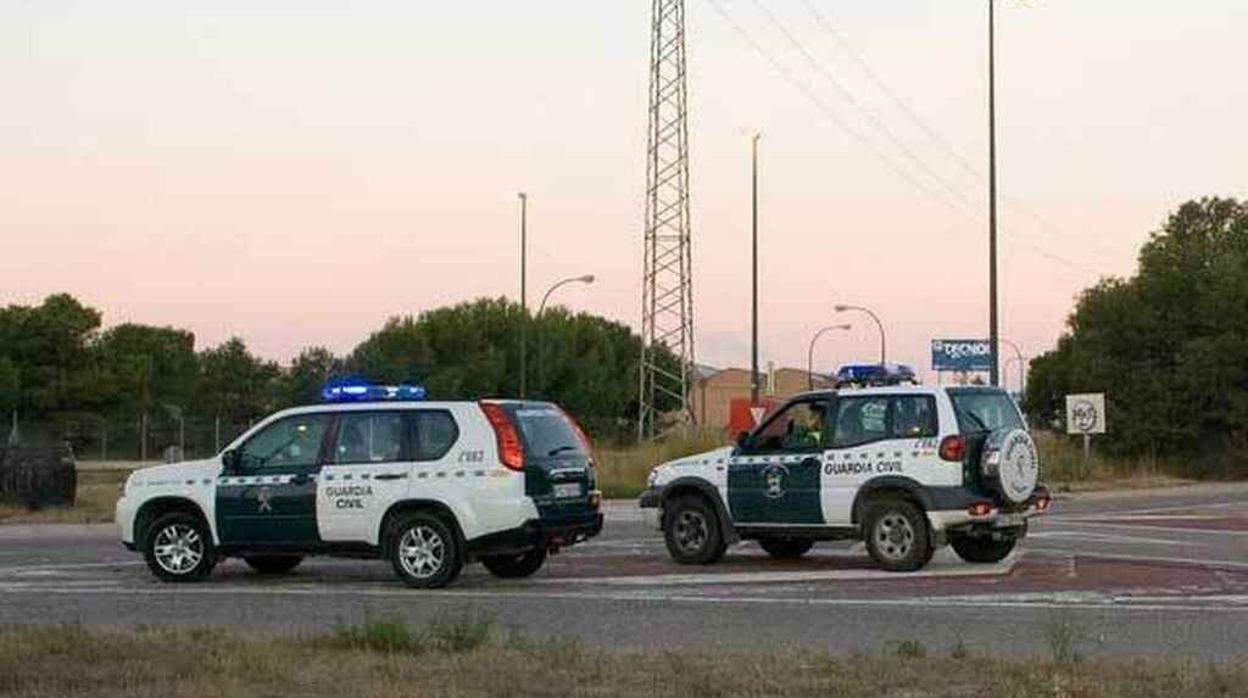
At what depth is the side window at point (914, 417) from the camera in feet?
54.4

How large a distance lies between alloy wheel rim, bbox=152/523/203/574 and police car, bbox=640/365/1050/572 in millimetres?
4841

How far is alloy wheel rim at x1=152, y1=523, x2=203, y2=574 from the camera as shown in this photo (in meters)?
16.1

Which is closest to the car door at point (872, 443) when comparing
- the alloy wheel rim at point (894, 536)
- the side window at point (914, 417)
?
the side window at point (914, 417)

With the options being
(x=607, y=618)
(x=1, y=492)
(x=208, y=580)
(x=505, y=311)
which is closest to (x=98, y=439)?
(x=505, y=311)

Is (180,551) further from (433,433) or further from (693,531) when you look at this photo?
(693,531)

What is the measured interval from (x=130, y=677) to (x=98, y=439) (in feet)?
188

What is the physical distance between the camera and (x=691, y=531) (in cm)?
1783

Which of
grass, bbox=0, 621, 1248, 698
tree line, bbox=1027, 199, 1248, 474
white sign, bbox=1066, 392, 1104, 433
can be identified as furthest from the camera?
tree line, bbox=1027, 199, 1248, 474

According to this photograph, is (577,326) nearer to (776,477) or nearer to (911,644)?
(776,477)

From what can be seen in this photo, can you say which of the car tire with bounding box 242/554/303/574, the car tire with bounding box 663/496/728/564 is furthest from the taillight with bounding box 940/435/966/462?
the car tire with bounding box 242/554/303/574

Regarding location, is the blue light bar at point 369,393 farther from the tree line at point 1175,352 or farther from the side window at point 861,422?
the tree line at point 1175,352

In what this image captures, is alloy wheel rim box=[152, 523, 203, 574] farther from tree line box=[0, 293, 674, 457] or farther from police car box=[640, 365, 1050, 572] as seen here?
tree line box=[0, 293, 674, 457]

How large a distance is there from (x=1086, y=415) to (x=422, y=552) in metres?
29.7

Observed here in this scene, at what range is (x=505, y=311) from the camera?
90500mm
